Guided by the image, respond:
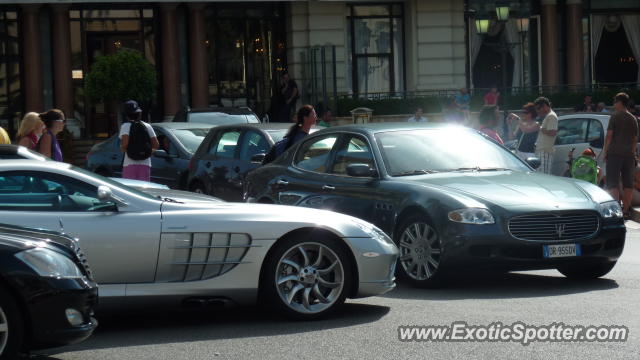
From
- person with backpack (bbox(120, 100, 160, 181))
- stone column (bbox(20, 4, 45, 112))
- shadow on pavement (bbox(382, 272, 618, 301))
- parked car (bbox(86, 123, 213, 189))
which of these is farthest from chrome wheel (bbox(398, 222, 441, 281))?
stone column (bbox(20, 4, 45, 112))

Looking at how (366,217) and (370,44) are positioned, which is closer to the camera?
(366,217)

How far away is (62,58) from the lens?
109 feet

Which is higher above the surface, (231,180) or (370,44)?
(370,44)

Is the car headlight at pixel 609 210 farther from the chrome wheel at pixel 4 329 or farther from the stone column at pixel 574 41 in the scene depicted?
the stone column at pixel 574 41

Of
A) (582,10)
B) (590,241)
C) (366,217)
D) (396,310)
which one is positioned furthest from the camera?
(582,10)

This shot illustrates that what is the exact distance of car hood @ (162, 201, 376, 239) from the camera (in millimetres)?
8500

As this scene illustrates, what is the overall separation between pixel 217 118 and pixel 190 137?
531cm

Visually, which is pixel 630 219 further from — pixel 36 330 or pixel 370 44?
pixel 370 44

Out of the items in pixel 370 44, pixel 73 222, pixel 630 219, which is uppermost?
pixel 370 44

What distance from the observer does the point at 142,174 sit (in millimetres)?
15562

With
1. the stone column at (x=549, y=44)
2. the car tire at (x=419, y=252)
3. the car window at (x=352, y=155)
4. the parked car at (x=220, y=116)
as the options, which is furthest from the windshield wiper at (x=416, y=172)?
the stone column at (x=549, y=44)

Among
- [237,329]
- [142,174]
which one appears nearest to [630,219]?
[142,174]

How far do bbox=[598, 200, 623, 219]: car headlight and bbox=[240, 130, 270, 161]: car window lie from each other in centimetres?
623

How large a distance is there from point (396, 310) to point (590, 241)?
6.81 feet
